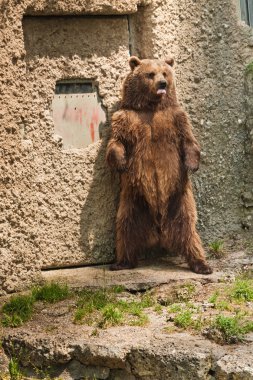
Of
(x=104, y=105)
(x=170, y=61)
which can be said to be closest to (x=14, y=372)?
(x=104, y=105)

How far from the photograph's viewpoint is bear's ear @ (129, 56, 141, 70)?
21.5 feet

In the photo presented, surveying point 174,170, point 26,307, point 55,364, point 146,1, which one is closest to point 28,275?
point 26,307

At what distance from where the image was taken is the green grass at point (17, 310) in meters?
5.64

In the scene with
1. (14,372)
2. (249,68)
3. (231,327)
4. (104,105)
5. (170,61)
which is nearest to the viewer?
(231,327)

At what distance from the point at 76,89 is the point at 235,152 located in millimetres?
1635

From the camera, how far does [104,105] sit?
677cm

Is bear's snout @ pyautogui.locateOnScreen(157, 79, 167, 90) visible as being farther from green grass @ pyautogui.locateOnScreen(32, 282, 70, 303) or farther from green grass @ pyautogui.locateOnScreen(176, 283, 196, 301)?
green grass @ pyautogui.locateOnScreen(32, 282, 70, 303)

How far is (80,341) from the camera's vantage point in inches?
206

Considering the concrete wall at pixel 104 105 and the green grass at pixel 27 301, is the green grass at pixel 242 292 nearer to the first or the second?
the concrete wall at pixel 104 105

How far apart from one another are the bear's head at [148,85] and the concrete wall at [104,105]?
226mm

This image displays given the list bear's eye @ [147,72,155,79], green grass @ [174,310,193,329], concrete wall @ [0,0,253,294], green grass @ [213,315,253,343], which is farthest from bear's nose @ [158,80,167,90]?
green grass @ [213,315,253,343]

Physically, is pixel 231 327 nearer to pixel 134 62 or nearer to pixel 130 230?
pixel 130 230

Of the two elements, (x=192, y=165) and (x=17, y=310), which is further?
(x=192, y=165)

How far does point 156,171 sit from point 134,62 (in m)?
0.94
